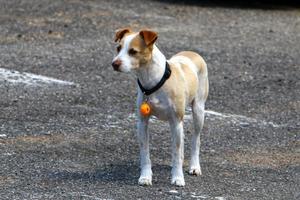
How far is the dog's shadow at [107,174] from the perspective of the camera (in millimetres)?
8180

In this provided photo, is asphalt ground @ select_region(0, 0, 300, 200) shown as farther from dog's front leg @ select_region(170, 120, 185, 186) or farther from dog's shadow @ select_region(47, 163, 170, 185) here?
dog's front leg @ select_region(170, 120, 185, 186)

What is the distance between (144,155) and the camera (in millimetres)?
8195

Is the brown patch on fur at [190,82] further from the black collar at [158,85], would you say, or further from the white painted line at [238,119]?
the white painted line at [238,119]

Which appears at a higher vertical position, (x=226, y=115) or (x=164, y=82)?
(x=164, y=82)

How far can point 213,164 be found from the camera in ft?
29.7

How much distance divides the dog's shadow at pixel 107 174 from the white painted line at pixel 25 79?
3822 mm

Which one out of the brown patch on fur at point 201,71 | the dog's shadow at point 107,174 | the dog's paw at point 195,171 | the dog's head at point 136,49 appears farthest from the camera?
the brown patch on fur at point 201,71

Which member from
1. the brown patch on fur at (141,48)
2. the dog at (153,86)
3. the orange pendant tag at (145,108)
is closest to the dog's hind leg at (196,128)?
the dog at (153,86)

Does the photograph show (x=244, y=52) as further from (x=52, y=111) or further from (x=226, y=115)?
(x=52, y=111)

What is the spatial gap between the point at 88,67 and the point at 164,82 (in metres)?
5.70

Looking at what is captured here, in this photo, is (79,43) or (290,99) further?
(79,43)

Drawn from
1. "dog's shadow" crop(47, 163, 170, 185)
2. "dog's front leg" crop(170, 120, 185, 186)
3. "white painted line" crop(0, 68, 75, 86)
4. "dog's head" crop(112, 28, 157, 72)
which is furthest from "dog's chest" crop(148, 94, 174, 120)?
"white painted line" crop(0, 68, 75, 86)

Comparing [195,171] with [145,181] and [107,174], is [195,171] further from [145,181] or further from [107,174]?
[107,174]

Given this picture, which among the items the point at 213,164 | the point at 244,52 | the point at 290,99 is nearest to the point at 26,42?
the point at 244,52
